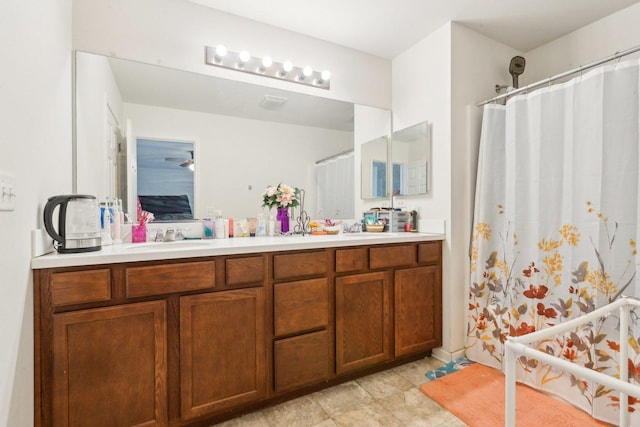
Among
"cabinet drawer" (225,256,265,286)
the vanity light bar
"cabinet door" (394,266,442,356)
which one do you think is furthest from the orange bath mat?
the vanity light bar

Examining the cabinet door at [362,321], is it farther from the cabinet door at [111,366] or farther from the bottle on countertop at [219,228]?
the cabinet door at [111,366]

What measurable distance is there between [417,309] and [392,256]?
44cm

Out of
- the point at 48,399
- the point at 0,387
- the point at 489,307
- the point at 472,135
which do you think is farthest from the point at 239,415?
the point at 472,135

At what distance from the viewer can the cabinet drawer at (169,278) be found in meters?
1.30

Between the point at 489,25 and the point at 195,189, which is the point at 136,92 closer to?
the point at 195,189

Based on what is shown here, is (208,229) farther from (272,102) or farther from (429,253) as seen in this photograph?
(429,253)

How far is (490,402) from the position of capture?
1707mm

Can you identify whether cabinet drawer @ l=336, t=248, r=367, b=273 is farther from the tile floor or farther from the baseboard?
the baseboard

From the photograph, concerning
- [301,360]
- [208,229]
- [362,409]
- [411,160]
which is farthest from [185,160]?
[362,409]

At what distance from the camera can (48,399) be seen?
3.81 feet

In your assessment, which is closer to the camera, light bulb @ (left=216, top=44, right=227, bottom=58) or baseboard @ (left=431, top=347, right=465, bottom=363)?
light bulb @ (left=216, top=44, right=227, bottom=58)

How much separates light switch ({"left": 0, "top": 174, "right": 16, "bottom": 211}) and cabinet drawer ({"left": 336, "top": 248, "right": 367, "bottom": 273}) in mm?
1385

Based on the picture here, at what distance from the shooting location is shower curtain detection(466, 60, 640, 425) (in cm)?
150

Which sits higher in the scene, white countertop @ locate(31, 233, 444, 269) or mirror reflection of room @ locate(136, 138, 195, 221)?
mirror reflection of room @ locate(136, 138, 195, 221)
